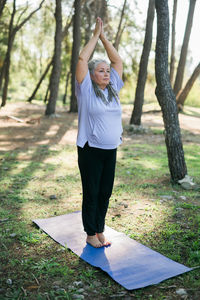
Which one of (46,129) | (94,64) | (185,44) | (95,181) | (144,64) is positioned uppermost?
(185,44)

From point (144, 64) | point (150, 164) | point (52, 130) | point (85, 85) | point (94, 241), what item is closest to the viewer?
point (85, 85)

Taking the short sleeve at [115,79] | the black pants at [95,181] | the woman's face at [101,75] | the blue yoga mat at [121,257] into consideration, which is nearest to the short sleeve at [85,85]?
the woman's face at [101,75]

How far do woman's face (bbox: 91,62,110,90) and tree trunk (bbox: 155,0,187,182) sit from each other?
111 inches

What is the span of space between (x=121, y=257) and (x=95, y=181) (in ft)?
2.80

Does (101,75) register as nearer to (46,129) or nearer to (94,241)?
(94,241)

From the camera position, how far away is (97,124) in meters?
3.75

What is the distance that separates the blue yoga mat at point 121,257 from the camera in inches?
140

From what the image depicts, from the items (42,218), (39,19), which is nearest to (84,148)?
(42,218)

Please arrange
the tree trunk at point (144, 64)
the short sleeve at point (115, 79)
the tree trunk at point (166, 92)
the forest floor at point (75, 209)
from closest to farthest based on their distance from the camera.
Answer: the forest floor at point (75, 209)
the short sleeve at point (115, 79)
the tree trunk at point (166, 92)
the tree trunk at point (144, 64)

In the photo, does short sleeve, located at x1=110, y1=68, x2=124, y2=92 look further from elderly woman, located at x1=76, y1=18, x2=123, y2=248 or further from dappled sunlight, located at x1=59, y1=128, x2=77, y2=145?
dappled sunlight, located at x1=59, y1=128, x2=77, y2=145

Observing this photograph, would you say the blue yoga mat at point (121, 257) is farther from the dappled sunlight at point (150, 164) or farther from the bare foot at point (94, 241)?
the dappled sunlight at point (150, 164)

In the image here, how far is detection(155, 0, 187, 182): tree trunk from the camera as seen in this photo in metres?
6.39

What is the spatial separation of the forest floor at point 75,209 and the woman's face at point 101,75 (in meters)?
1.87

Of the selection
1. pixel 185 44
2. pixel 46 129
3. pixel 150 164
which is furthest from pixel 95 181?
pixel 185 44
